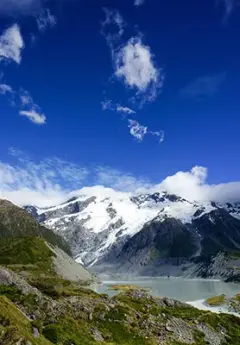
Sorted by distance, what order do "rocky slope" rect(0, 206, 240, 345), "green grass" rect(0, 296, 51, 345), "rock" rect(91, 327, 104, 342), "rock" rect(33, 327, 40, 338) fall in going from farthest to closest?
"rock" rect(91, 327, 104, 342) → "rocky slope" rect(0, 206, 240, 345) → "rock" rect(33, 327, 40, 338) → "green grass" rect(0, 296, 51, 345)

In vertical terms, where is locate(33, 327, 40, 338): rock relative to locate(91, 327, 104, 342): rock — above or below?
above

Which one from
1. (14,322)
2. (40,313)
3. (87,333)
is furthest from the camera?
(40,313)

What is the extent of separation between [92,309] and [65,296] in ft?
37.4

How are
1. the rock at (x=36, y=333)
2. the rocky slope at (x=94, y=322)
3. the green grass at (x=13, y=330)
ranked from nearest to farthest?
1. the green grass at (x=13, y=330)
2. the rock at (x=36, y=333)
3. the rocky slope at (x=94, y=322)

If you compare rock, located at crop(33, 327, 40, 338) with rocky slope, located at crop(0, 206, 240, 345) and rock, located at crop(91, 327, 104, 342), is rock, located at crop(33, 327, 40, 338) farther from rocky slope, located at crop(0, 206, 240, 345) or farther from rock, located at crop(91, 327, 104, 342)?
rock, located at crop(91, 327, 104, 342)

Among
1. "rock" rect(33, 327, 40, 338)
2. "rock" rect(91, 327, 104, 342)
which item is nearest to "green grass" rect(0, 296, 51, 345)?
"rock" rect(33, 327, 40, 338)

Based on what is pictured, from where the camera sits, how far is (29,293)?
72.0m

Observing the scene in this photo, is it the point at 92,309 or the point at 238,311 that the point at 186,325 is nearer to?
the point at 92,309

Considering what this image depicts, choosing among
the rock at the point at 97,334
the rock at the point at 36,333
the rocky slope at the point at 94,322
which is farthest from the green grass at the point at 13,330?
the rock at the point at 97,334

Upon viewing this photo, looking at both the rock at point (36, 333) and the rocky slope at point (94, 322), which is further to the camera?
the rocky slope at point (94, 322)

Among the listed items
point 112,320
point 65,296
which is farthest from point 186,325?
point 65,296

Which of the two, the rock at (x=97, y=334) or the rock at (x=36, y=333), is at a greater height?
the rock at (x=36, y=333)

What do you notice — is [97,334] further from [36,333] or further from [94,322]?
[36,333]

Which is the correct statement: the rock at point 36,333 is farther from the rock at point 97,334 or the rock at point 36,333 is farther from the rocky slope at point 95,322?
the rock at point 97,334
